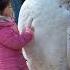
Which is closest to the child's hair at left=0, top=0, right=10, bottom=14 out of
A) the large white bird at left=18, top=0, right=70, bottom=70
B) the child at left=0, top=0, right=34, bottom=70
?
the child at left=0, top=0, right=34, bottom=70

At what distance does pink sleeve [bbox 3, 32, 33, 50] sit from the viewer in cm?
256

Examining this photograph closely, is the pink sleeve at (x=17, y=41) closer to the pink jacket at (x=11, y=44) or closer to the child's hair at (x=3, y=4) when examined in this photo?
the pink jacket at (x=11, y=44)

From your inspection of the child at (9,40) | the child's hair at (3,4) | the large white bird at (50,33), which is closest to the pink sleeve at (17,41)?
the child at (9,40)

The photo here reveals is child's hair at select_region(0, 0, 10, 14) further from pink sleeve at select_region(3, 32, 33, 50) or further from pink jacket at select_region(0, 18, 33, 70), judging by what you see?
pink sleeve at select_region(3, 32, 33, 50)

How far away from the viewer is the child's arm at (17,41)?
2564 mm

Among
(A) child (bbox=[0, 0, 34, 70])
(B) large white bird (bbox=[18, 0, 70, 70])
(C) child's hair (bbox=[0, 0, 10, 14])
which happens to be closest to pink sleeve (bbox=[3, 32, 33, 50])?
(A) child (bbox=[0, 0, 34, 70])

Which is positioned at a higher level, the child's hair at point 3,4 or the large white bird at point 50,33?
the child's hair at point 3,4

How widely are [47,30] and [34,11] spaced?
19cm

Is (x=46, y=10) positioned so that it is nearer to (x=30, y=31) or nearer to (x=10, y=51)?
(x=30, y=31)

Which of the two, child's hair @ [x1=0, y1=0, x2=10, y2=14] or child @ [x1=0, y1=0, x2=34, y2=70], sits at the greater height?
child's hair @ [x1=0, y1=0, x2=10, y2=14]

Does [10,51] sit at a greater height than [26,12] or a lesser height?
lesser

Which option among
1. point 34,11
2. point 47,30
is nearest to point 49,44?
point 47,30

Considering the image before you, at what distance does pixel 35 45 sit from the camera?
2707 mm

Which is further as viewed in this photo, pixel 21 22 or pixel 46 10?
pixel 21 22
